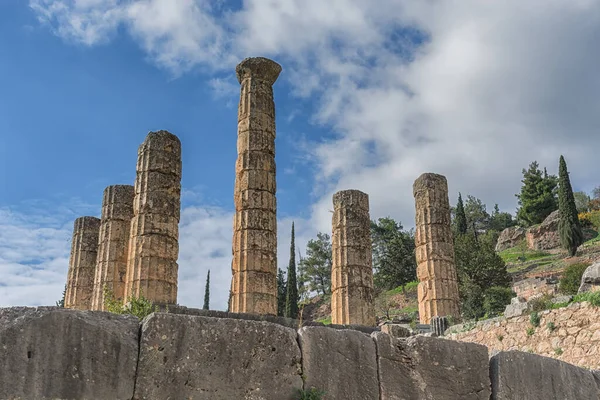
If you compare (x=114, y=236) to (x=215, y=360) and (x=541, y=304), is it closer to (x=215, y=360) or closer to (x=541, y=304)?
(x=541, y=304)

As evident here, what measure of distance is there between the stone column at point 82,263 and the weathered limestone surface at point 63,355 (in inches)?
785

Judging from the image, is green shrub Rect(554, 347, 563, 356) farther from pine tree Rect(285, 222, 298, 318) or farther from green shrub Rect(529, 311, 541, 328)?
pine tree Rect(285, 222, 298, 318)

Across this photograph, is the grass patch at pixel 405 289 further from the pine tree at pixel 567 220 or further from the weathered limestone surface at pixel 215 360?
the weathered limestone surface at pixel 215 360

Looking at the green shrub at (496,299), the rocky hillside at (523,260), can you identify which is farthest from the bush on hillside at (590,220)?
the green shrub at (496,299)

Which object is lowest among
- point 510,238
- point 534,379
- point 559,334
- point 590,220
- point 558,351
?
point 534,379

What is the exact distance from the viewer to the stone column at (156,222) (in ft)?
55.7

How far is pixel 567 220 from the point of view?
46500 millimetres

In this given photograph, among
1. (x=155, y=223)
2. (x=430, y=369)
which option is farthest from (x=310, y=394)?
(x=155, y=223)

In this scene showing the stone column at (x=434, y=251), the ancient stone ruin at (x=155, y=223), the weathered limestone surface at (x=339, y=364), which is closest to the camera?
the weathered limestone surface at (x=339, y=364)

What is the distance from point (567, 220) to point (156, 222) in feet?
121

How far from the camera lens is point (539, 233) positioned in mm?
53469

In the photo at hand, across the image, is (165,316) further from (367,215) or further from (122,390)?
(367,215)

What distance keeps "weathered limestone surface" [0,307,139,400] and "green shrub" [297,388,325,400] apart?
141 centimetres

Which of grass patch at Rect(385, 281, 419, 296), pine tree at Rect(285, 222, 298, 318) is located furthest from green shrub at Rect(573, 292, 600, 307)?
grass patch at Rect(385, 281, 419, 296)
